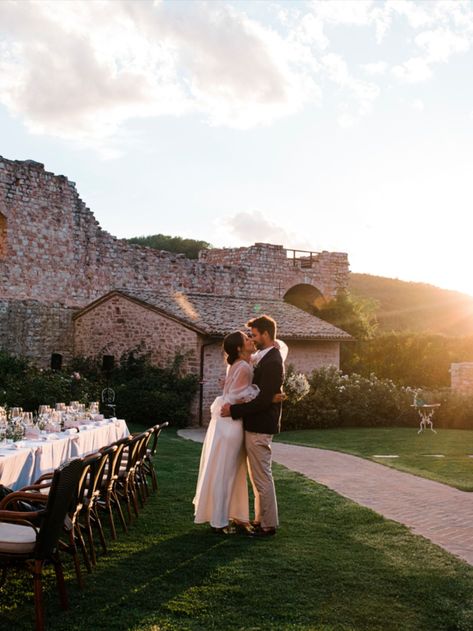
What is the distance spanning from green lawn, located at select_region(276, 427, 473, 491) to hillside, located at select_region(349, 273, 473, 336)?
39.6 m

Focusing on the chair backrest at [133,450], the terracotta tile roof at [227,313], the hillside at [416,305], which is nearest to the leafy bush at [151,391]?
the terracotta tile roof at [227,313]

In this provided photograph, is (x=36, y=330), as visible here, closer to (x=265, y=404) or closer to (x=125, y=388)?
(x=125, y=388)

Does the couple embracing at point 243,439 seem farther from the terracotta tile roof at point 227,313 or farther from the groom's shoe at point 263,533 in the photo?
the terracotta tile roof at point 227,313

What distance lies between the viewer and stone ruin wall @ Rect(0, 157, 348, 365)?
22.1 metres

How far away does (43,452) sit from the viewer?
7.00 m

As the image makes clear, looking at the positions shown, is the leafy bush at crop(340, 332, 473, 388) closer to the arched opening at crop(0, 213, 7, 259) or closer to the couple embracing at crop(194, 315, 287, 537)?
the arched opening at crop(0, 213, 7, 259)

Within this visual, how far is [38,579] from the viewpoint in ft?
14.8

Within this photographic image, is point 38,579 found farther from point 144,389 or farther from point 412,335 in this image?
point 412,335

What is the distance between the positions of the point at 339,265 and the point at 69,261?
1428 centimetres

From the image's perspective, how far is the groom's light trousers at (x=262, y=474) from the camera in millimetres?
6812

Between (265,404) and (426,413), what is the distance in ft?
47.5

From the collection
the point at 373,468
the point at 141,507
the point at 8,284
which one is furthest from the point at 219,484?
the point at 8,284

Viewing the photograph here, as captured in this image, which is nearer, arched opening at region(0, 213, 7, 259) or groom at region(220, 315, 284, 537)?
groom at region(220, 315, 284, 537)

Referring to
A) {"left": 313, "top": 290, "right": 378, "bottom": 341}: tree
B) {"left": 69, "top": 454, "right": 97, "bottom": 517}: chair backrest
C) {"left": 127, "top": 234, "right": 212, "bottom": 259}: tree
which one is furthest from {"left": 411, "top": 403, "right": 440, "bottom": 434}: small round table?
{"left": 127, "top": 234, "right": 212, "bottom": 259}: tree
